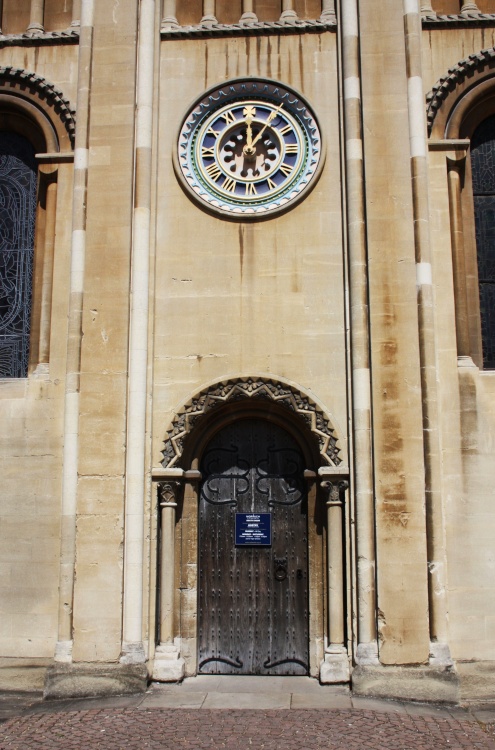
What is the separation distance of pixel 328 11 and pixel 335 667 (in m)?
9.02

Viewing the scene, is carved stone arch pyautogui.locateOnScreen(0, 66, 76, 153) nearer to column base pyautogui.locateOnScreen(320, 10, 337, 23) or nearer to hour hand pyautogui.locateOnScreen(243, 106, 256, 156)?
hour hand pyautogui.locateOnScreen(243, 106, 256, 156)

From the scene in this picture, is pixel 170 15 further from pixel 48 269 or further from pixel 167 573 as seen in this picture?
pixel 167 573

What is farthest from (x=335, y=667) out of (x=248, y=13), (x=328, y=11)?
(x=248, y=13)

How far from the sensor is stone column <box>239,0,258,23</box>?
11.7 meters

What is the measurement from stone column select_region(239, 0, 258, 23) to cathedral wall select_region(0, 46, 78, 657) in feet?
12.9

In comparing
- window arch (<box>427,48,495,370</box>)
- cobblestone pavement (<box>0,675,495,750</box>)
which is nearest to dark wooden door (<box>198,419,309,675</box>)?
cobblestone pavement (<box>0,675,495,750</box>)

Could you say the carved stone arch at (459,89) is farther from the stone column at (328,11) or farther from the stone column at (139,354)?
the stone column at (139,354)

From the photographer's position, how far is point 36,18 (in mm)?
12070

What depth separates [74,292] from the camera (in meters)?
10.9

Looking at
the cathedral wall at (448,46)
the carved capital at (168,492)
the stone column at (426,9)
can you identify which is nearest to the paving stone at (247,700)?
the carved capital at (168,492)

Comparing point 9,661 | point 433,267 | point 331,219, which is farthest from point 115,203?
point 9,661

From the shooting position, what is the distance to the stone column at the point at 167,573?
1034 cm

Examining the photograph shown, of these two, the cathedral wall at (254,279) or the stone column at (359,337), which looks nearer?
the stone column at (359,337)

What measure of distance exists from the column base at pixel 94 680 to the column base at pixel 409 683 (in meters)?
2.65
